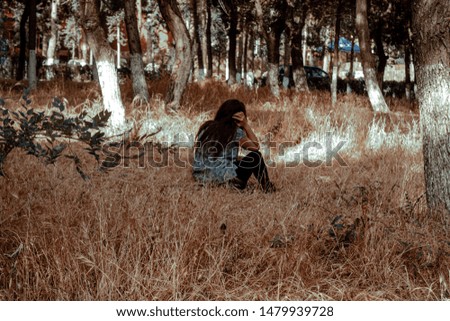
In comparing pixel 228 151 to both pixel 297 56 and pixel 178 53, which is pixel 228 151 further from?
pixel 297 56

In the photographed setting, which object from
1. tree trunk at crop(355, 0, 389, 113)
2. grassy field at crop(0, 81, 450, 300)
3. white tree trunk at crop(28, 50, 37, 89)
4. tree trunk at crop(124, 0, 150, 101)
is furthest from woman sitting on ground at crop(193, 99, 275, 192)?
white tree trunk at crop(28, 50, 37, 89)

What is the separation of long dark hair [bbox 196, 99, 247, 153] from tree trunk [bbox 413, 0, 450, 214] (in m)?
2.08

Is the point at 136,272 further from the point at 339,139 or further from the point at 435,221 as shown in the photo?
the point at 339,139

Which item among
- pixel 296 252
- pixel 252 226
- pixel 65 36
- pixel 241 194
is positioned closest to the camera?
pixel 296 252

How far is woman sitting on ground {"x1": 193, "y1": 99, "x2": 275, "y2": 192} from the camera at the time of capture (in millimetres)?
5676

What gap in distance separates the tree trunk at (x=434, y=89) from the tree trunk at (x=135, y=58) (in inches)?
281

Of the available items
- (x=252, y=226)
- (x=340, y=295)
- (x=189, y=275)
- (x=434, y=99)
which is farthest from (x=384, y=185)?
(x=189, y=275)

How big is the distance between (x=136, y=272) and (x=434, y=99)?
8.19ft

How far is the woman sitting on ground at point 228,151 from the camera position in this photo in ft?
18.6

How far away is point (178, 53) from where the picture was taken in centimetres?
1054

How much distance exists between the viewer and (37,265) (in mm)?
Result: 3053

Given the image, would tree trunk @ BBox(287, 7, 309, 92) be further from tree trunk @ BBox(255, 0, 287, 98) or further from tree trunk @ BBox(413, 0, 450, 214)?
tree trunk @ BBox(413, 0, 450, 214)

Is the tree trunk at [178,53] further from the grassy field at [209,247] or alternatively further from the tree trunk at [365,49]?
the grassy field at [209,247]

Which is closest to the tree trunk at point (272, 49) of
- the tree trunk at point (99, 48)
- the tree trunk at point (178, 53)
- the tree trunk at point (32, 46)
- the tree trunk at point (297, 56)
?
the tree trunk at point (297, 56)
